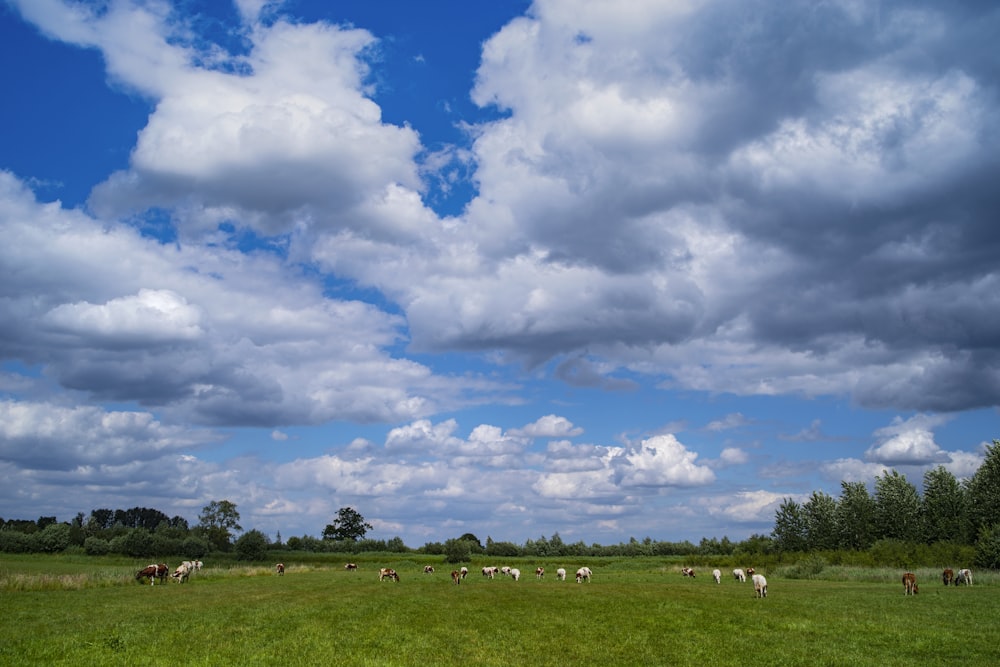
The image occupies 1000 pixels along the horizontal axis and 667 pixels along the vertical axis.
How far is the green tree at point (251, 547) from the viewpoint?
114m

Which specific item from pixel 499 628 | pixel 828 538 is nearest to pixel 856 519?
pixel 828 538

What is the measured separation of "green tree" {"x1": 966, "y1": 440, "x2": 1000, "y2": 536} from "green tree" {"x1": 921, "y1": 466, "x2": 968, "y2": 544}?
2817mm

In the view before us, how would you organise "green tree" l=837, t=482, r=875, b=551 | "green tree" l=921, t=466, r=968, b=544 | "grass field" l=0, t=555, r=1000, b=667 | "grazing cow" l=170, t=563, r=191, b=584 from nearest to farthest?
"grass field" l=0, t=555, r=1000, b=667 < "grazing cow" l=170, t=563, r=191, b=584 < "green tree" l=921, t=466, r=968, b=544 < "green tree" l=837, t=482, r=875, b=551

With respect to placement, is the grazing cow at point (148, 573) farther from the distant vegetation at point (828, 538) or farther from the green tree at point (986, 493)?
the green tree at point (986, 493)

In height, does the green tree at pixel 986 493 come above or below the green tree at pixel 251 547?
above

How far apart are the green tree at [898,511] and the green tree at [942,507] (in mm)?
1396

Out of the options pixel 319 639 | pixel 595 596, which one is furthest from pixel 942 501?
pixel 319 639

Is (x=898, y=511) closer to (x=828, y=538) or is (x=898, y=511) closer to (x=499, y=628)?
(x=828, y=538)

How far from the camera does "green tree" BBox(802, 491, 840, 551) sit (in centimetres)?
11838

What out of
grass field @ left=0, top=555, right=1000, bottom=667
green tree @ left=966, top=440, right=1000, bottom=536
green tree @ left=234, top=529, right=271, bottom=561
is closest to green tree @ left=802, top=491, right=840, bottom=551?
green tree @ left=966, top=440, right=1000, bottom=536

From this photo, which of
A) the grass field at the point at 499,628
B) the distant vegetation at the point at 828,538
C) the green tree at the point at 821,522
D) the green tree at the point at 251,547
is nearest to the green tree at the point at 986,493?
the distant vegetation at the point at 828,538

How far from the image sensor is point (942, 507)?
106m

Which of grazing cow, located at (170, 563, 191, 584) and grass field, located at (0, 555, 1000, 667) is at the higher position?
grass field, located at (0, 555, 1000, 667)

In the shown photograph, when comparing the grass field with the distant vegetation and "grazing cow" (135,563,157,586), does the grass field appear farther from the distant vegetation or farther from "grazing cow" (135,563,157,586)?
the distant vegetation
